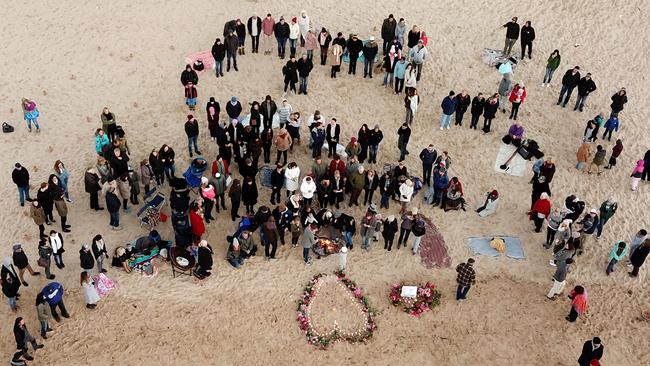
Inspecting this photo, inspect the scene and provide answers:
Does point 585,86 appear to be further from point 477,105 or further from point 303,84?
point 303,84

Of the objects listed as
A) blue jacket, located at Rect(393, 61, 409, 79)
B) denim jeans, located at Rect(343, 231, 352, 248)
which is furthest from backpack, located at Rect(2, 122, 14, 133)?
blue jacket, located at Rect(393, 61, 409, 79)

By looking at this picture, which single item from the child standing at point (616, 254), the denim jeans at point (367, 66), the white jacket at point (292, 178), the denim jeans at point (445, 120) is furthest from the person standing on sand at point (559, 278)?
the denim jeans at point (367, 66)

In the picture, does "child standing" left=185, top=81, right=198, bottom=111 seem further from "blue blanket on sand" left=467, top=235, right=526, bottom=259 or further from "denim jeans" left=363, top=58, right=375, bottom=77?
"blue blanket on sand" left=467, top=235, right=526, bottom=259

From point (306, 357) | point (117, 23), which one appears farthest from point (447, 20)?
point (306, 357)

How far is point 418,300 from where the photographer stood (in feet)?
65.6

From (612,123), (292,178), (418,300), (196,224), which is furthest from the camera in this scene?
(612,123)

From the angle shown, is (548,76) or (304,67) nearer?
(304,67)

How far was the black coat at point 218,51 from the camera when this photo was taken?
26.5 meters

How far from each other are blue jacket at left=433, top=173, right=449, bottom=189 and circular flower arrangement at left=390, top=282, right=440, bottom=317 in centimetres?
352

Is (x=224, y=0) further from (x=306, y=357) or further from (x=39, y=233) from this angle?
(x=306, y=357)

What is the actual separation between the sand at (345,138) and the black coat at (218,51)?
91 cm

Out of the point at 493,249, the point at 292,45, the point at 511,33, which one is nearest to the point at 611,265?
the point at 493,249

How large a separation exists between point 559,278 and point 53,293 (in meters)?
13.5

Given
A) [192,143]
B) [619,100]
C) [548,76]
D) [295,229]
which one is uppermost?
[548,76]
